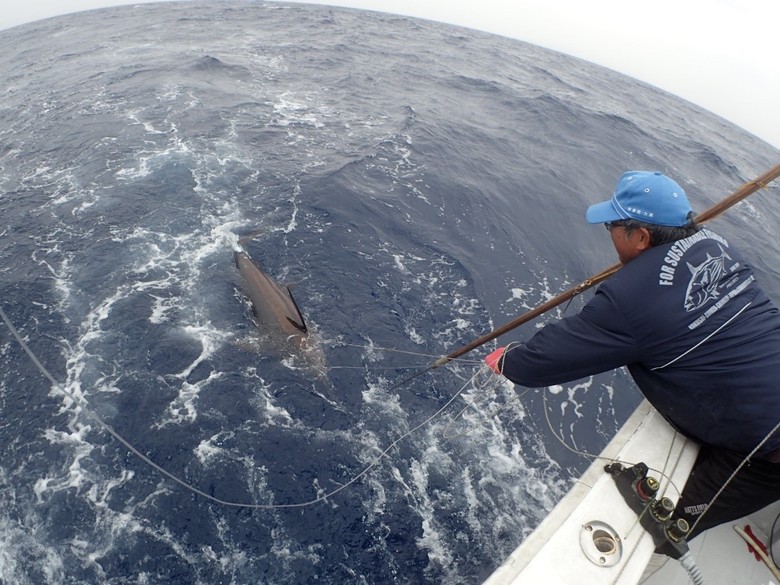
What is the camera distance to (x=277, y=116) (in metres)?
30.7

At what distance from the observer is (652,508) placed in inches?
182

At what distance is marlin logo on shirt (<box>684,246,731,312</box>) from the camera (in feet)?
15.2

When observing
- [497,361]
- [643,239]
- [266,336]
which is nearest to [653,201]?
[643,239]

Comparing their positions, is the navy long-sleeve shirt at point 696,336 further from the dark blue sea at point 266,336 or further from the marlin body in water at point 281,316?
the marlin body in water at point 281,316

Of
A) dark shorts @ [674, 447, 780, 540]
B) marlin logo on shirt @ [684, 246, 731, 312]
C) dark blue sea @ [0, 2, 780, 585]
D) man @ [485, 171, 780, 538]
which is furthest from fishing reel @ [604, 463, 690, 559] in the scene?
dark blue sea @ [0, 2, 780, 585]

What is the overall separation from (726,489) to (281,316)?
1194 cm

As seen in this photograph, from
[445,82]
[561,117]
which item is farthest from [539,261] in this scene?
[445,82]

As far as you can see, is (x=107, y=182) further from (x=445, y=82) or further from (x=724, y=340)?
(x=445, y=82)

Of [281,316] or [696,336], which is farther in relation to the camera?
[281,316]

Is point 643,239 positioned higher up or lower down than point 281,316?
higher up

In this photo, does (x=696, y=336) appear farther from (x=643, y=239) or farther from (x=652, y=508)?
(x=652, y=508)

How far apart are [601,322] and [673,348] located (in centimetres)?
77

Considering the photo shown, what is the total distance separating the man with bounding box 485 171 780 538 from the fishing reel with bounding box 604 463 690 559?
0.96 meters

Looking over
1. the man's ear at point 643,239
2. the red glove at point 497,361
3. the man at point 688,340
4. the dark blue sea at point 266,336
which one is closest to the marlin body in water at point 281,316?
the dark blue sea at point 266,336
